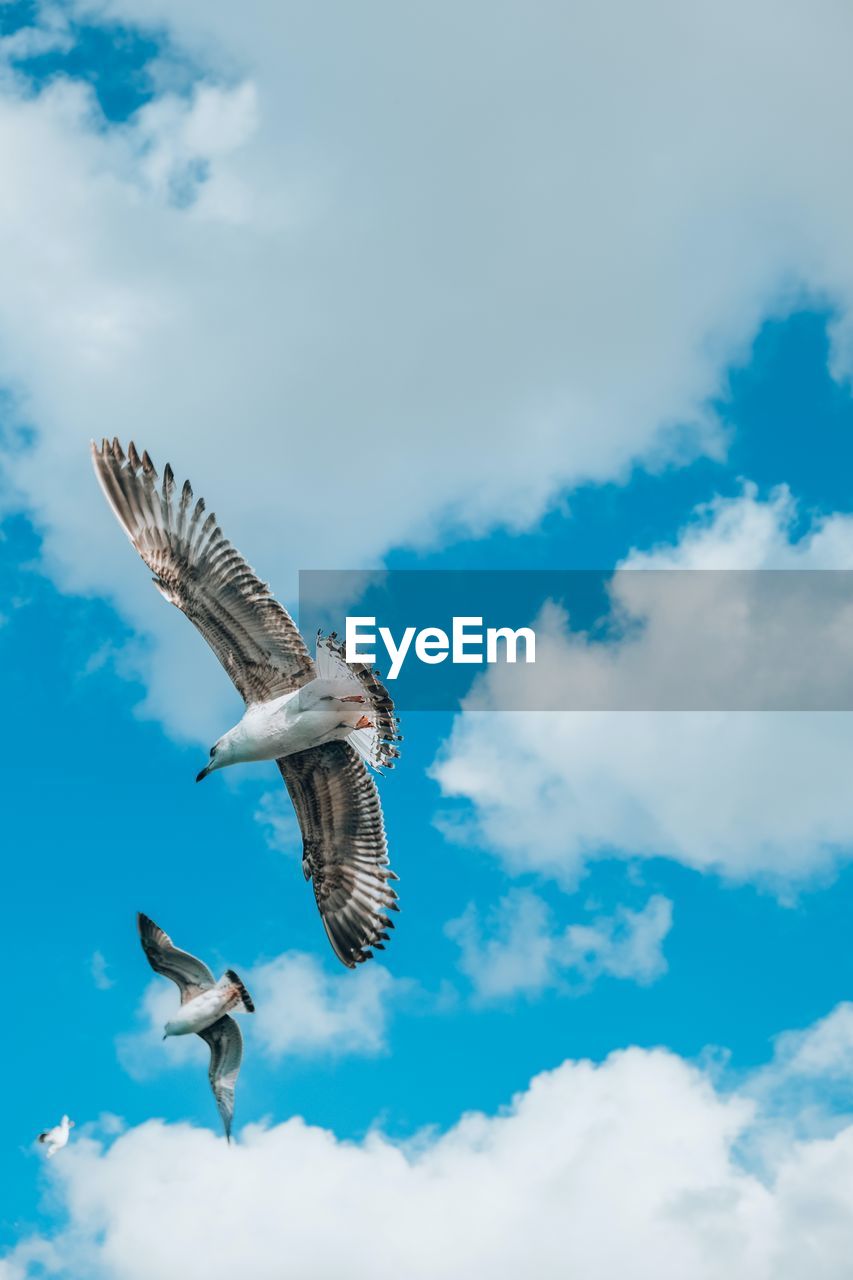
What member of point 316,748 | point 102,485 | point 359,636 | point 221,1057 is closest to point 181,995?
point 221,1057

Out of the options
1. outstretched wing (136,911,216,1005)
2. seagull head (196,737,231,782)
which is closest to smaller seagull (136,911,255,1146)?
outstretched wing (136,911,216,1005)

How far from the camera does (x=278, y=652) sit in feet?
81.1

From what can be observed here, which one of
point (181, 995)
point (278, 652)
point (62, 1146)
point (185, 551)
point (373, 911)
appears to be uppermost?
point (185, 551)

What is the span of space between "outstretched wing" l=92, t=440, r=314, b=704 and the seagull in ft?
0.05

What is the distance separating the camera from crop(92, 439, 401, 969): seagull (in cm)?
2427

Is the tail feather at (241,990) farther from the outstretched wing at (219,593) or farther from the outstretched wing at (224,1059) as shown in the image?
the outstretched wing at (219,593)

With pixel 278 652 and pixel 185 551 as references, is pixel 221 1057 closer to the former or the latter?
pixel 278 652

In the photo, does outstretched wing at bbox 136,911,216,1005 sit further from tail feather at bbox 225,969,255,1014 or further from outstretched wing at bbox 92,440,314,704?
outstretched wing at bbox 92,440,314,704

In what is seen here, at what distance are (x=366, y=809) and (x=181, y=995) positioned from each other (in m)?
4.73

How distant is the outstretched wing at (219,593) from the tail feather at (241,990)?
14.7 ft

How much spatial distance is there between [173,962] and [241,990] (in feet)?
3.93

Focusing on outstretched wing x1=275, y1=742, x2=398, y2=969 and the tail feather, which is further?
outstretched wing x1=275, y1=742, x2=398, y2=969

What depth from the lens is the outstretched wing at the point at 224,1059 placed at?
23.9 m

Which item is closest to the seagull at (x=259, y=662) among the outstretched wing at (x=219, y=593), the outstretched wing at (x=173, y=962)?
the outstretched wing at (x=219, y=593)
